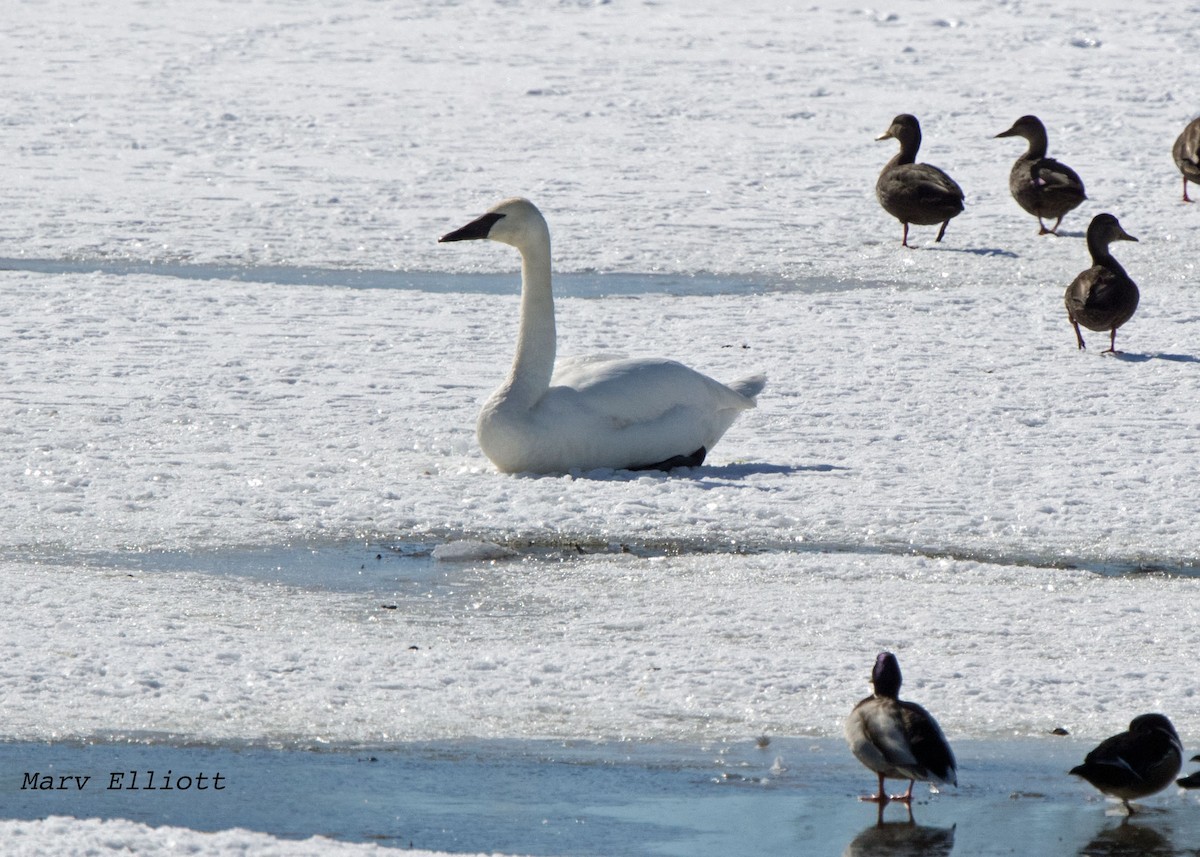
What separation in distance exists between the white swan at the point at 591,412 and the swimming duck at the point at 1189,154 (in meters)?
6.63

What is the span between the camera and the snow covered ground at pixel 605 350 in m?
4.96

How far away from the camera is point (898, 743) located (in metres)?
4.04

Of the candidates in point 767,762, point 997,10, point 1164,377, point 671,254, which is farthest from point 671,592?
point 997,10

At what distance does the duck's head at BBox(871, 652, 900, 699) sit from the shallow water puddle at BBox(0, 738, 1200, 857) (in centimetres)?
20

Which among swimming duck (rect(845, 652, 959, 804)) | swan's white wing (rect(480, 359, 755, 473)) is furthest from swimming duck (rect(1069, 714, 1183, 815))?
swan's white wing (rect(480, 359, 755, 473))

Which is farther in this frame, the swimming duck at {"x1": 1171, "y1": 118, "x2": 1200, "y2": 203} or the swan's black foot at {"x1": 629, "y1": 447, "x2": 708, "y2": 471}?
the swimming duck at {"x1": 1171, "y1": 118, "x2": 1200, "y2": 203}

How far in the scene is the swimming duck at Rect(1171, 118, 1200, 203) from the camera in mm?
13094

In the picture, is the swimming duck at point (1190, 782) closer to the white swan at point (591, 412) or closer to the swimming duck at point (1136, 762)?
the swimming duck at point (1136, 762)

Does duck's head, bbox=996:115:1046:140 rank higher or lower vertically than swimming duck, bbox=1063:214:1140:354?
higher

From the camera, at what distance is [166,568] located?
5.95 meters

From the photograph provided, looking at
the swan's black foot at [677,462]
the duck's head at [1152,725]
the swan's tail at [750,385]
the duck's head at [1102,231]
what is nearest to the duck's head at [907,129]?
the duck's head at [1102,231]

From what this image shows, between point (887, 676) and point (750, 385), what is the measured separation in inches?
149

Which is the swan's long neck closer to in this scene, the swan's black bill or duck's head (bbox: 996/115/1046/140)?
the swan's black bill

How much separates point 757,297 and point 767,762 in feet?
21.6
